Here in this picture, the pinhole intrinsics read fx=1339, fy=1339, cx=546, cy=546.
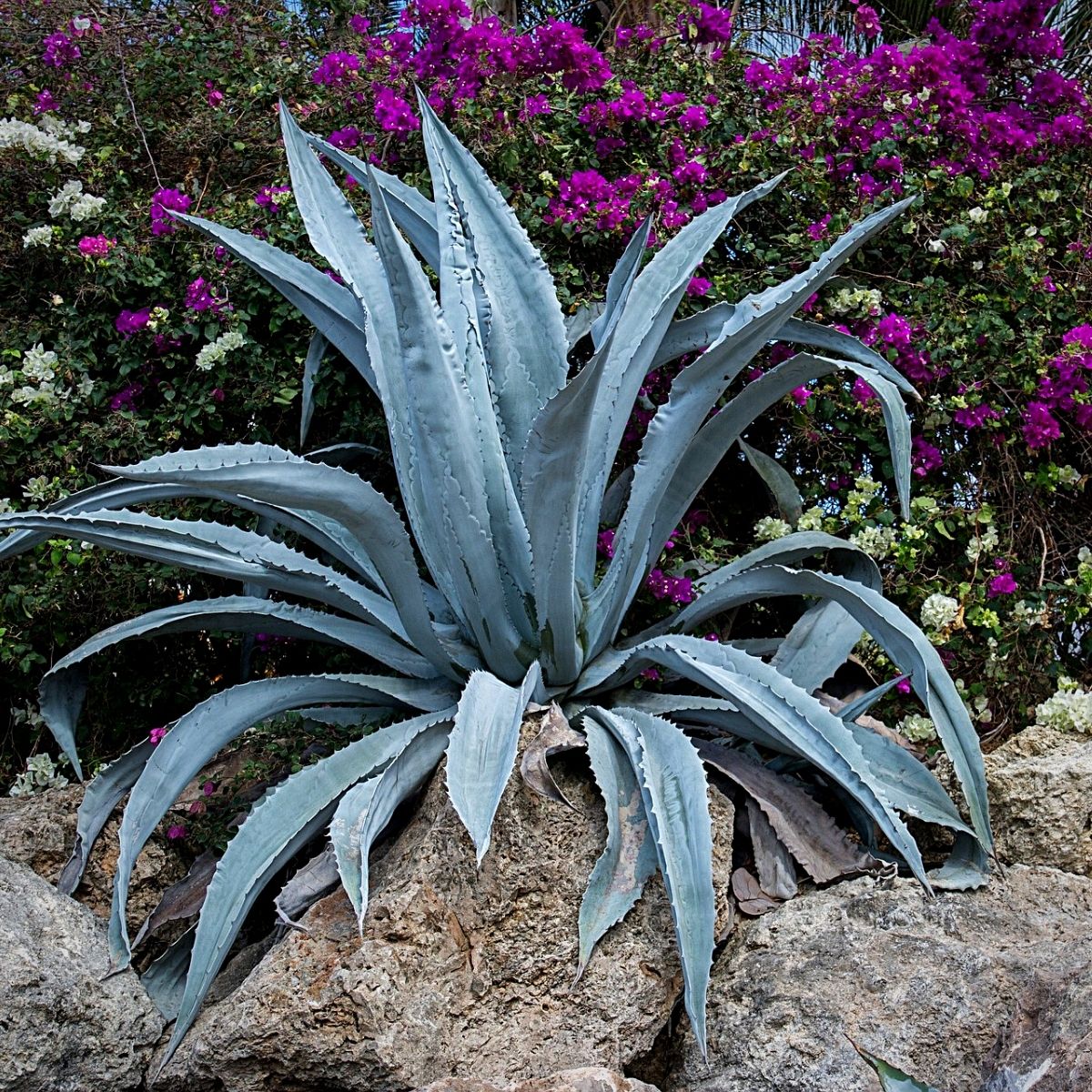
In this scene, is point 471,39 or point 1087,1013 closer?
point 1087,1013

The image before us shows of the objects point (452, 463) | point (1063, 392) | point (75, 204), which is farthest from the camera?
point (75, 204)

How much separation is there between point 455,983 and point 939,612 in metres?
1.31

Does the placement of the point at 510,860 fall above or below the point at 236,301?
below

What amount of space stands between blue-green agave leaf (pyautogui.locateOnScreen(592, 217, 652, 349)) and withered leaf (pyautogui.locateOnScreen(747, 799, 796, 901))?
0.82 meters

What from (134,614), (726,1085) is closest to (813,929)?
(726,1085)

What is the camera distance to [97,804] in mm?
2324

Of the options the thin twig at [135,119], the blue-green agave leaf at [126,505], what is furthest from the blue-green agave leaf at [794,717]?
the thin twig at [135,119]

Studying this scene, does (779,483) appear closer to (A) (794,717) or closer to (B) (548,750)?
(A) (794,717)

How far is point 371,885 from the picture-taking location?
2.02m

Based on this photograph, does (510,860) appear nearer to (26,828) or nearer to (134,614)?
(26,828)

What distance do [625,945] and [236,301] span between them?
6.06 feet

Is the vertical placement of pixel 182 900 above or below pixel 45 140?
below

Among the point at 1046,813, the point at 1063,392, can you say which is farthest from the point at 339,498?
the point at 1063,392

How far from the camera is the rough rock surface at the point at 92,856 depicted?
2328 mm
